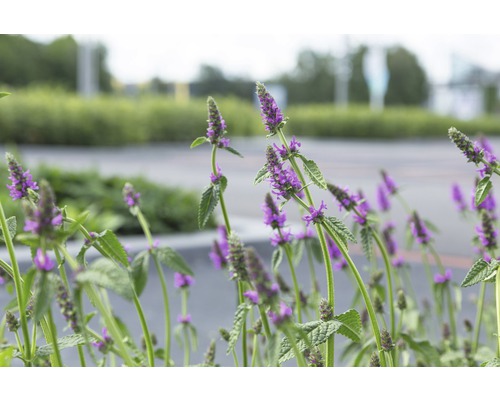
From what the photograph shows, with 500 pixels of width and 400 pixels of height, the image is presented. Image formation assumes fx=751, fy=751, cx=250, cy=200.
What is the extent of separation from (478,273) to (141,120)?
2082 centimetres

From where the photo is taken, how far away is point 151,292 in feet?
14.9

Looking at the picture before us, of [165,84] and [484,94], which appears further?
[165,84]

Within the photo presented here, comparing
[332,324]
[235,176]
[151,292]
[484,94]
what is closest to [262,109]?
[332,324]

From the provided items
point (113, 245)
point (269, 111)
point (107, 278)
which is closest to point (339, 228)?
point (269, 111)

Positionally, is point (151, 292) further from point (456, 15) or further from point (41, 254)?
point (41, 254)

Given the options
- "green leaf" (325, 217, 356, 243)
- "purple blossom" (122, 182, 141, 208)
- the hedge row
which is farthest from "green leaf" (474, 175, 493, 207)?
the hedge row

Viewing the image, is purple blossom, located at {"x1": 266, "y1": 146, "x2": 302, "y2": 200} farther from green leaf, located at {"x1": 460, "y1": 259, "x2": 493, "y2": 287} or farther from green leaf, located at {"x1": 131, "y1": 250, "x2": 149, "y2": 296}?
green leaf, located at {"x1": 131, "y1": 250, "x2": 149, "y2": 296}

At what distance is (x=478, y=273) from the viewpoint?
126 cm

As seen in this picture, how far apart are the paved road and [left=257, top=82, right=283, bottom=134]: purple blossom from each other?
1.82 metres

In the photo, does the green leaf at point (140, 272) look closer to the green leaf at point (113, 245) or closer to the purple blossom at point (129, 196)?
the purple blossom at point (129, 196)

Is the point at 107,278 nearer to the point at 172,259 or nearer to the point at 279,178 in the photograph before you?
the point at 279,178

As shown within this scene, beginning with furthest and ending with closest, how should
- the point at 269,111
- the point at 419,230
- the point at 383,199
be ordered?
the point at 383,199 < the point at 419,230 < the point at 269,111

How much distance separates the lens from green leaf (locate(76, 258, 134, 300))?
2.83ft
